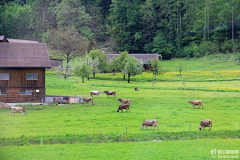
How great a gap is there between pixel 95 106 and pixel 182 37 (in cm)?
7799

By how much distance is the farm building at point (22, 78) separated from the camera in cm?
4834

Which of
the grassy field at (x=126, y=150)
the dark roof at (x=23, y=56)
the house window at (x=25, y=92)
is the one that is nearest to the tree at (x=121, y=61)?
the dark roof at (x=23, y=56)

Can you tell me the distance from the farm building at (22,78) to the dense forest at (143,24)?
200 feet

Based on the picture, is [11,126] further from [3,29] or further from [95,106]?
[3,29]

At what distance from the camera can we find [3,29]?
119500 mm

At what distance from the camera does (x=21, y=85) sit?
48.8 meters

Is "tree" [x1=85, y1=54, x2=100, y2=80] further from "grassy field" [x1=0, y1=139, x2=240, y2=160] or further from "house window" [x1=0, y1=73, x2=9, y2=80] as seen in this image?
"grassy field" [x1=0, y1=139, x2=240, y2=160]

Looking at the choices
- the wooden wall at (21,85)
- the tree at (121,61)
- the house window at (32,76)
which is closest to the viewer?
the wooden wall at (21,85)

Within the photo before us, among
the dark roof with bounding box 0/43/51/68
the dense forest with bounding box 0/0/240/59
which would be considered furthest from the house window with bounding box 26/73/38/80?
the dense forest with bounding box 0/0/240/59

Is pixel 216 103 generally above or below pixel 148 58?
below

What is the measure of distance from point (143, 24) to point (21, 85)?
75.2m

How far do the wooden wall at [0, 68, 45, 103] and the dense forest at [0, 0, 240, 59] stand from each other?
61069 mm

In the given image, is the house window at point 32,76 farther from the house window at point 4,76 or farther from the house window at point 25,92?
the house window at point 4,76

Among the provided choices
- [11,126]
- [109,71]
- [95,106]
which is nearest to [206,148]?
[11,126]
